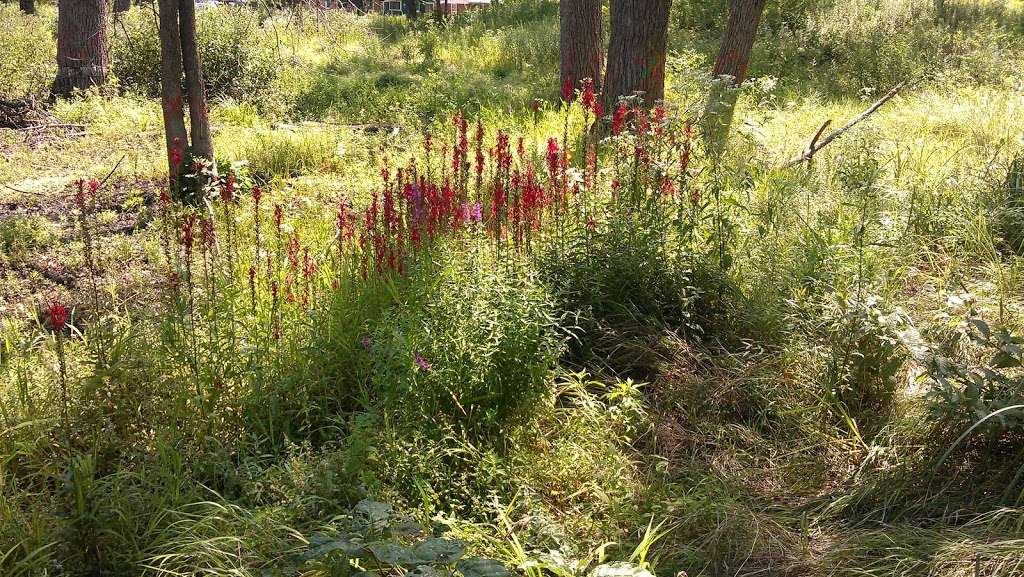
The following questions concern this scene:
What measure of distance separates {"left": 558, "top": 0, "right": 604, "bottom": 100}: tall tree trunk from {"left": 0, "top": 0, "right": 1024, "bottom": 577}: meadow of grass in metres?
4.55

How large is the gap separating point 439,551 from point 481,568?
0.43ft

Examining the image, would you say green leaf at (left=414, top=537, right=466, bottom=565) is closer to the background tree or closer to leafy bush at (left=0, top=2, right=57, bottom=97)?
the background tree

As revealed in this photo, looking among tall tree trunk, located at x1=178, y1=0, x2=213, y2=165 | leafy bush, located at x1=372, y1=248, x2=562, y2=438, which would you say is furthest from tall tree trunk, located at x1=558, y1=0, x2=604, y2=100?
leafy bush, located at x1=372, y1=248, x2=562, y2=438

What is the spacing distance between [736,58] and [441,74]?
591 centimetres

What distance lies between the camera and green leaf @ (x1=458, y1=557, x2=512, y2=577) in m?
2.30

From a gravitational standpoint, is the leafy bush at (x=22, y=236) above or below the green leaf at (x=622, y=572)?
above

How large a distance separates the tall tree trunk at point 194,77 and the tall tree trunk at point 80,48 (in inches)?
229

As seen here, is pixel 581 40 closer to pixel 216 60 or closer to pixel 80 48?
pixel 216 60

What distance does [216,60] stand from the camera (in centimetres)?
1120

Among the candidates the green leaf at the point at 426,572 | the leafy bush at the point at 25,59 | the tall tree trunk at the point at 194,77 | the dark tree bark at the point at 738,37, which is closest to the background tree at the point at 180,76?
the tall tree trunk at the point at 194,77

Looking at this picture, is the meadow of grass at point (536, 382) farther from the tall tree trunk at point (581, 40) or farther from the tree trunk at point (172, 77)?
the tall tree trunk at point (581, 40)

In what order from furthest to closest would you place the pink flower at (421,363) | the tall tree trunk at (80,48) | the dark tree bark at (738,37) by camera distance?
the tall tree trunk at (80,48), the dark tree bark at (738,37), the pink flower at (421,363)

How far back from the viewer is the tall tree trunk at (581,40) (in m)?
10.0

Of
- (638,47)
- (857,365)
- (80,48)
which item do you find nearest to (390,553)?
(857,365)
